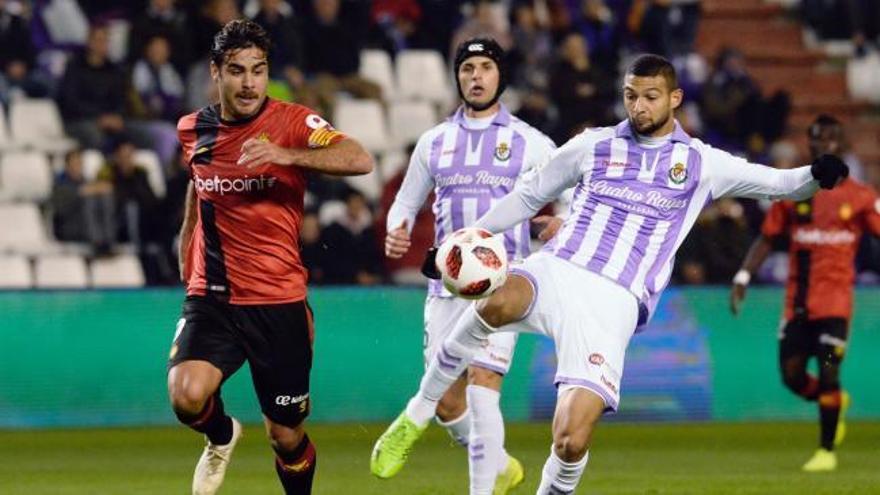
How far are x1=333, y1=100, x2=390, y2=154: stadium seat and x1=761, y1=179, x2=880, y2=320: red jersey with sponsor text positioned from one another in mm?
6173

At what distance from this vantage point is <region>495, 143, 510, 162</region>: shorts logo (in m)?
10.6

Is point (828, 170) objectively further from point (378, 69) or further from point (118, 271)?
point (378, 69)

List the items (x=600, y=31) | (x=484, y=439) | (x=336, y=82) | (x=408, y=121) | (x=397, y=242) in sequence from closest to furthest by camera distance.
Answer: (x=484, y=439), (x=397, y=242), (x=336, y=82), (x=408, y=121), (x=600, y=31)

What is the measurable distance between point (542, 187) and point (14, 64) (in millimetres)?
10442

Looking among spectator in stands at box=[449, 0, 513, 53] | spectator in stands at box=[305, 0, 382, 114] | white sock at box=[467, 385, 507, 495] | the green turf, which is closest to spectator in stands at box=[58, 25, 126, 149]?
A: spectator in stands at box=[305, 0, 382, 114]

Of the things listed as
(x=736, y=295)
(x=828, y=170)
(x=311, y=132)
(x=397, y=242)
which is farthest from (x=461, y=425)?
(x=736, y=295)

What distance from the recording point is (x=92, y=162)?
693 inches

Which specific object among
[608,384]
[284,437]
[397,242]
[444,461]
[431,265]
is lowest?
[444,461]

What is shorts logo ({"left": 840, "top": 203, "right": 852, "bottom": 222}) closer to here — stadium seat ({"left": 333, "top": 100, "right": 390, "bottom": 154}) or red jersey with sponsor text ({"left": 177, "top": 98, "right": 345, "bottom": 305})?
red jersey with sponsor text ({"left": 177, "top": 98, "right": 345, "bottom": 305})

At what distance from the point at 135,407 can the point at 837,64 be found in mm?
10324

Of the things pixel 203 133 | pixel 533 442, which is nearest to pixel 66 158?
pixel 533 442

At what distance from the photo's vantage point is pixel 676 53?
20828 mm

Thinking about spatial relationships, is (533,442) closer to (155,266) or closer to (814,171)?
(155,266)

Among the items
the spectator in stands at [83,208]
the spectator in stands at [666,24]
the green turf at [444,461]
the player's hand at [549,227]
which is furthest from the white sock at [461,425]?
the spectator in stands at [666,24]
